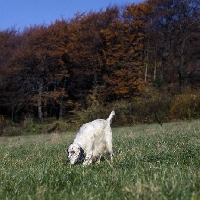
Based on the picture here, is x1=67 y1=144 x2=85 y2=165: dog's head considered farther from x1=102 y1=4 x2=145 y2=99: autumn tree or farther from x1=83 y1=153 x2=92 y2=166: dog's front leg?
x1=102 y1=4 x2=145 y2=99: autumn tree

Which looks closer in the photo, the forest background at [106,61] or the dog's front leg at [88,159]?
the dog's front leg at [88,159]

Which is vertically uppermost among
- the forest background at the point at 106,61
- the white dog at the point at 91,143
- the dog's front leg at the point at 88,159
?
the forest background at the point at 106,61

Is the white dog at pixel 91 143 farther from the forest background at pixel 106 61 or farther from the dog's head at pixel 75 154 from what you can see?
the forest background at pixel 106 61

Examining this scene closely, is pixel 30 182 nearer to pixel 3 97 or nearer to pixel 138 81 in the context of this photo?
pixel 138 81

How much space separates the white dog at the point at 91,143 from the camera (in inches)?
373

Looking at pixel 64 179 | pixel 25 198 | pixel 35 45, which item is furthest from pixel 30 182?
pixel 35 45

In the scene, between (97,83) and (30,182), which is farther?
(97,83)

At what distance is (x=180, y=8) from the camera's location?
47.3 metres

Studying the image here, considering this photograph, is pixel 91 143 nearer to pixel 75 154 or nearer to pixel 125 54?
pixel 75 154

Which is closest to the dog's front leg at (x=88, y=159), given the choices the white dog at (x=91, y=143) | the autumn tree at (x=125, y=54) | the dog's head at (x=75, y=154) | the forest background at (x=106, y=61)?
the white dog at (x=91, y=143)

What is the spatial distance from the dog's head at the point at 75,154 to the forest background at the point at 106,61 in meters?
36.2

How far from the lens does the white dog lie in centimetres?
947

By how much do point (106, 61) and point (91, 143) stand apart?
40.3m

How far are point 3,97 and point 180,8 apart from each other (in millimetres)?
23564
